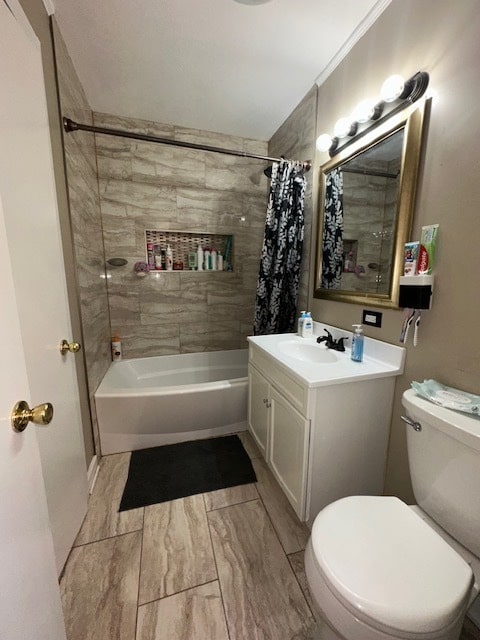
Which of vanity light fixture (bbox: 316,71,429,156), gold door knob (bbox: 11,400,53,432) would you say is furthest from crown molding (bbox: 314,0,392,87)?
gold door knob (bbox: 11,400,53,432)

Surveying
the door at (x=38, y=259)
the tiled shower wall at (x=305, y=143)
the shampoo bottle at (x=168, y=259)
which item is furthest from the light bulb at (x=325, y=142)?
the shampoo bottle at (x=168, y=259)

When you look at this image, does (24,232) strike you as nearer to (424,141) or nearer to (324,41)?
(424,141)

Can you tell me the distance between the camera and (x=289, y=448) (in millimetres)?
1281

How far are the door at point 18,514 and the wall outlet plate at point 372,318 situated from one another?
141cm

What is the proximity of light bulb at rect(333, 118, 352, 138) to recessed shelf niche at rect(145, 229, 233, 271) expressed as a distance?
131 centimetres

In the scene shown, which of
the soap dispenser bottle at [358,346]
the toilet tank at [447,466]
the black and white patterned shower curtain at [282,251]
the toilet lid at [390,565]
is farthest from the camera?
the black and white patterned shower curtain at [282,251]

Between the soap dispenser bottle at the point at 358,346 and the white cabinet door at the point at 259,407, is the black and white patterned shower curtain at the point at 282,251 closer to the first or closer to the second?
the white cabinet door at the point at 259,407

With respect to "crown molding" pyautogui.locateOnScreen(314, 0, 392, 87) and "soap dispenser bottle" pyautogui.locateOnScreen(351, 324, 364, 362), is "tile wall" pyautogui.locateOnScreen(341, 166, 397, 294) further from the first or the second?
"crown molding" pyautogui.locateOnScreen(314, 0, 392, 87)

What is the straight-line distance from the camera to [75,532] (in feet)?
4.06

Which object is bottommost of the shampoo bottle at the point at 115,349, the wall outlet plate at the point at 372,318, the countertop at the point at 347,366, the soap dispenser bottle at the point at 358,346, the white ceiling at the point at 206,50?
the shampoo bottle at the point at 115,349

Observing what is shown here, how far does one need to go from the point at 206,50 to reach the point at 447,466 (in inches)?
88.6

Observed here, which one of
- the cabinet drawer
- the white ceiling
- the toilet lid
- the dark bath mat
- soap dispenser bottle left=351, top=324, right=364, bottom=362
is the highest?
the white ceiling

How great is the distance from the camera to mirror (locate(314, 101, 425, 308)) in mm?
1142

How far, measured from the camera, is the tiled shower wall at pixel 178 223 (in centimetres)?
221
